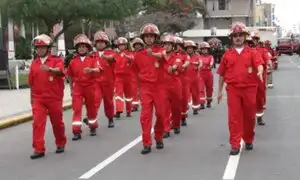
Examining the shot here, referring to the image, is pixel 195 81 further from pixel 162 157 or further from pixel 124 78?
pixel 162 157

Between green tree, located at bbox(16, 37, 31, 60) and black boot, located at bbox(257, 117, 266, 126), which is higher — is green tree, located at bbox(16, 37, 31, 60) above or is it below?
above

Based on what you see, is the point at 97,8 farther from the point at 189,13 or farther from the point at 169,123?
the point at 189,13

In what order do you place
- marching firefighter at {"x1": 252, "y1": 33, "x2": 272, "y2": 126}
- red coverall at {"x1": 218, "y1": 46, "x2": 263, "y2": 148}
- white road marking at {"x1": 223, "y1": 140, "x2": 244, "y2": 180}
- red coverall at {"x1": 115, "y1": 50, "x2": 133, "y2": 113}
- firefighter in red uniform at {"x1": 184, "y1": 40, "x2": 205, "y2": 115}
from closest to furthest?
1. white road marking at {"x1": 223, "y1": 140, "x2": 244, "y2": 180}
2. red coverall at {"x1": 218, "y1": 46, "x2": 263, "y2": 148}
3. marching firefighter at {"x1": 252, "y1": 33, "x2": 272, "y2": 126}
4. firefighter in red uniform at {"x1": 184, "y1": 40, "x2": 205, "y2": 115}
5. red coverall at {"x1": 115, "y1": 50, "x2": 133, "y2": 113}

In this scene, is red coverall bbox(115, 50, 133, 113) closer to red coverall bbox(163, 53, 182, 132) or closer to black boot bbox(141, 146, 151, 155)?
red coverall bbox(163, 53, 182, 132)

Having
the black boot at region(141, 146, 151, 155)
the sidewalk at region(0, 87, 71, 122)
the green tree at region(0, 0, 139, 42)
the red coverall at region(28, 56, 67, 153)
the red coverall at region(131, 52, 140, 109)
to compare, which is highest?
the green tree at region(0, 0, 139, 42)

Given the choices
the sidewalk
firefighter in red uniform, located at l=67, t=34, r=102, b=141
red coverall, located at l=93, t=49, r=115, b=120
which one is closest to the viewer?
firefighter in red uniform, located at l=67, t=34, r=102, b=141

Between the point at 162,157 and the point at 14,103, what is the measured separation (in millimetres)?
10718

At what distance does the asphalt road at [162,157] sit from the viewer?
8844 millimetres

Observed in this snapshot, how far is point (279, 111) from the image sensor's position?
16.5 meters

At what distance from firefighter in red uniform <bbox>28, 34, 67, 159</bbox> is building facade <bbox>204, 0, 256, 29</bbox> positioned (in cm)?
8568

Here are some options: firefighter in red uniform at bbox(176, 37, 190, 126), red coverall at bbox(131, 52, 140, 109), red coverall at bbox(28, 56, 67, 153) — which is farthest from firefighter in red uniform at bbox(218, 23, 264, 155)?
red coverall at bbox(131, 52, 140, 109)

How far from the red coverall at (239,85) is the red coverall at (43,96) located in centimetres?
266

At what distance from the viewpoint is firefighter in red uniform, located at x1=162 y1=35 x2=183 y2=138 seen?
11078mm

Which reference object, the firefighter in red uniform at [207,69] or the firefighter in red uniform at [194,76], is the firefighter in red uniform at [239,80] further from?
the firefighter in red uniform at [207,69]
